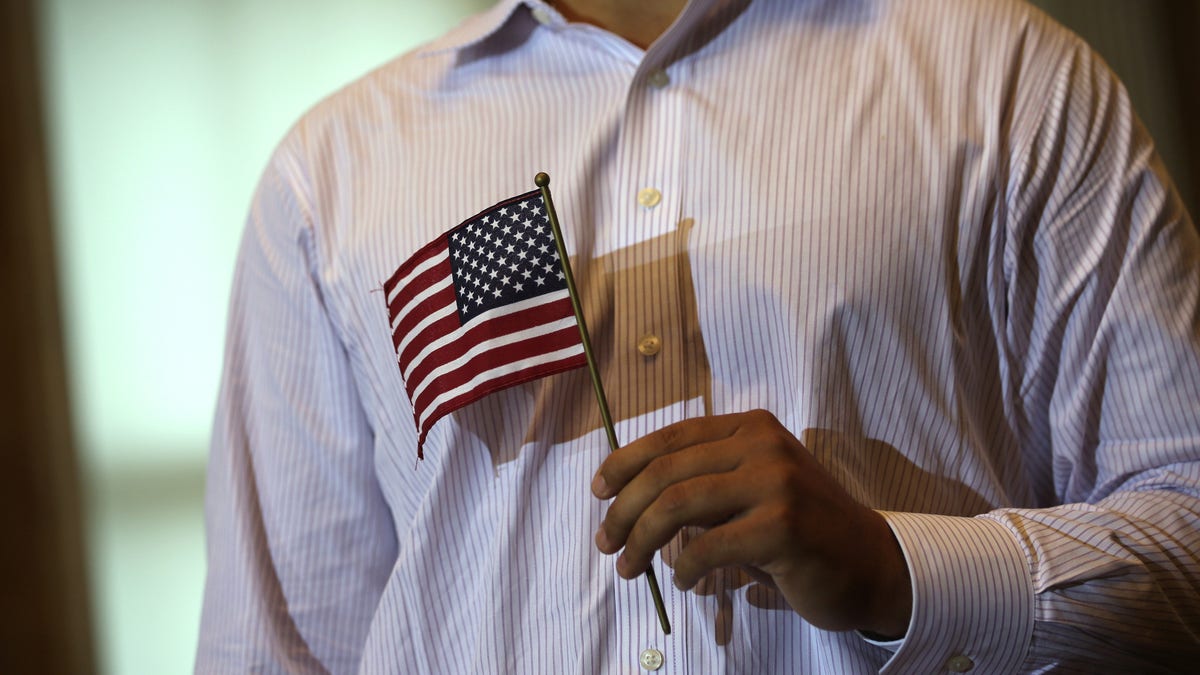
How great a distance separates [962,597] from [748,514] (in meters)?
0.20

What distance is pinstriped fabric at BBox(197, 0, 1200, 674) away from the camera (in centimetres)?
97

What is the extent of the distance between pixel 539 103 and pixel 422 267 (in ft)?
0.73

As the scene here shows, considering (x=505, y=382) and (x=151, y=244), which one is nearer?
(x=505, y=382)

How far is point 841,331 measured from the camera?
1.00 m

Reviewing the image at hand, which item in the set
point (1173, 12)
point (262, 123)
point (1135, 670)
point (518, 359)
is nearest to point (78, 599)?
point (262, 123)

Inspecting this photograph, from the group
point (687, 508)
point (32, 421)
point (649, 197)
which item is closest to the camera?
point (687, 508)

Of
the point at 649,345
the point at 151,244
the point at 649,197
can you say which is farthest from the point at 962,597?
the point at 151,244

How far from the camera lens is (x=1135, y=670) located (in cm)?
97

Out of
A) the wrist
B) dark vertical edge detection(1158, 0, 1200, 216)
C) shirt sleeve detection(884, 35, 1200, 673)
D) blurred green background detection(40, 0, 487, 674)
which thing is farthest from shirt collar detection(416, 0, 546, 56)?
dark vertical edge detection(1158, 0, 1200, 216)

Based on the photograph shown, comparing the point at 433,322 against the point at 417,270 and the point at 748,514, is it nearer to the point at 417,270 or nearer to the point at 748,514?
the point at 417,270

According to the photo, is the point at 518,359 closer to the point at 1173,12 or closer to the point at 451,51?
the point at 451,51

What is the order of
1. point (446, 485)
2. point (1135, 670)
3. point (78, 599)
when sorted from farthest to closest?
1. point (78, 599)
2. point (446, 485)
3. point (1135, 670)

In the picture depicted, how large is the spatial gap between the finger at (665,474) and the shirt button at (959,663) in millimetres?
254

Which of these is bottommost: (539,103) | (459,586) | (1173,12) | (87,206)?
(87,206)
